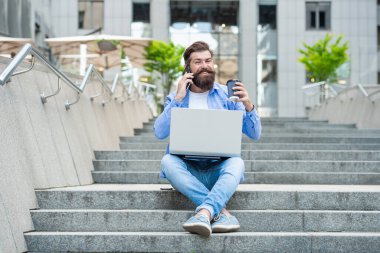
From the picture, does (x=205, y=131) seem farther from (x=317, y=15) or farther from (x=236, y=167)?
(x=317, y=15)

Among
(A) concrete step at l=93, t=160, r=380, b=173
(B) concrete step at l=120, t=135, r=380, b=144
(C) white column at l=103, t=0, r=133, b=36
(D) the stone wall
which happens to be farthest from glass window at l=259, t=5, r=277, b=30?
(A) concrete step at l=93, t=160, r=380, b=173

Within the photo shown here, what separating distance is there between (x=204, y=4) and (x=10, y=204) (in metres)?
31.6

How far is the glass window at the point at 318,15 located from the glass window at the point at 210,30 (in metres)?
3.83

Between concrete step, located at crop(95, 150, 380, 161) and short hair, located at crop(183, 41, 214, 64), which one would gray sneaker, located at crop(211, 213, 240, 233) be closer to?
short hair, located at crop(183, 41, 214, 64)

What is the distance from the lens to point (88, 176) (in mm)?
8289

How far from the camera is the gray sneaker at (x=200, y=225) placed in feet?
17.9

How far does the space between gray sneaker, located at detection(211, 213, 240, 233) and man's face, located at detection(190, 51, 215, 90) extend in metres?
1.23

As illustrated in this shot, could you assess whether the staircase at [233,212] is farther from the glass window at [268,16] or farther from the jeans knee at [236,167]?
the glass window at [268,16]

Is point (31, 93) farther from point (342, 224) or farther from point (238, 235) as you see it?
point (342, 224)

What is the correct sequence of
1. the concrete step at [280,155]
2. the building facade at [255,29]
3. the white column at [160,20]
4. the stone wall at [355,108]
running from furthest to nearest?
the building facade at [255,29] < the white column at [160,20] < the stone wall at [355,108] < the concrete step at [280,155]

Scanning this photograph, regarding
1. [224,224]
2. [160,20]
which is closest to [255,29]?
[160,20]

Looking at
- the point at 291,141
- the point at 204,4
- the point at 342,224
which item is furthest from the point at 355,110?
the point at 204,4

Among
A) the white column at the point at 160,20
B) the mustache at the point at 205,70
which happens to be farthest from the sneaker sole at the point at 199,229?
the white column at the point at 160,20

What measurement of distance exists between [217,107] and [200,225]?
4.62 ft
